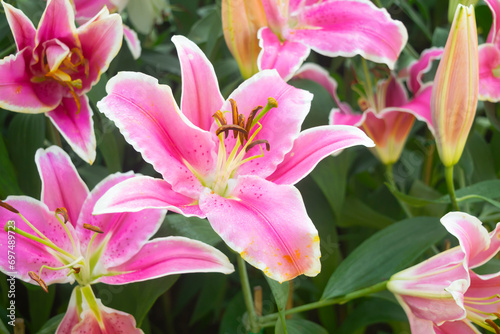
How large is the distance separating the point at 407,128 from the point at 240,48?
24 cm

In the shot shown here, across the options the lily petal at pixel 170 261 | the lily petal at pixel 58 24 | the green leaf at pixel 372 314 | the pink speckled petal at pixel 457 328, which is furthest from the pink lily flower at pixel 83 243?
the green leaf at pixel 372 314

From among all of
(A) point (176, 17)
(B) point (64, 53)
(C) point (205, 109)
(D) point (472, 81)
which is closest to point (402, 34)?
(D) point (472, 81)

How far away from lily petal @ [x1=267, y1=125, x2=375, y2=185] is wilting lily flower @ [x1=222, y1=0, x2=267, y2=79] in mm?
125

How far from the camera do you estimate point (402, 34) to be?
1.80ft

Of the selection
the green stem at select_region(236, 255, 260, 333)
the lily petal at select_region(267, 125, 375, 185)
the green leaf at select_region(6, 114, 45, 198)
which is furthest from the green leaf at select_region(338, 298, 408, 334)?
the green leaf at select_region(6, 114, 45, 198)

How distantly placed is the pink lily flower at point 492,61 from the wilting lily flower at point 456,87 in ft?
0.26

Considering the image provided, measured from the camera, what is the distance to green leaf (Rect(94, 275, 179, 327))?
50cm

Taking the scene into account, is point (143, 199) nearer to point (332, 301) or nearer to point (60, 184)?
point (60, 184)

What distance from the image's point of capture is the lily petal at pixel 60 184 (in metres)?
0.49

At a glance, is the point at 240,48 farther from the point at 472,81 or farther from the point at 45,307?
the point at 45,307

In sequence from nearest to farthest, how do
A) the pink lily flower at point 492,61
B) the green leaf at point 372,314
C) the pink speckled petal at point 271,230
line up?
the pink speckled petal at point 271,230 → the pink lily flower at point 492,61 → the green leaf at point 372,314

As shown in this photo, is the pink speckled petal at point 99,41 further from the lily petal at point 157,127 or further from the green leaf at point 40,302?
the green leaf at point 40,302

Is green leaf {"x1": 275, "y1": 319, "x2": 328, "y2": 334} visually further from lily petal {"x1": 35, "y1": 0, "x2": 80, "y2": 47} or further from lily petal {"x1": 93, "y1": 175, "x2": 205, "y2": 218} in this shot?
lily petal {"x1": 35, "y1": 0, "x2": 80, "y2": 47}

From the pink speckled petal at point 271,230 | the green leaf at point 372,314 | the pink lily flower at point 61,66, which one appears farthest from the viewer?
the green leaf at point 372,314
